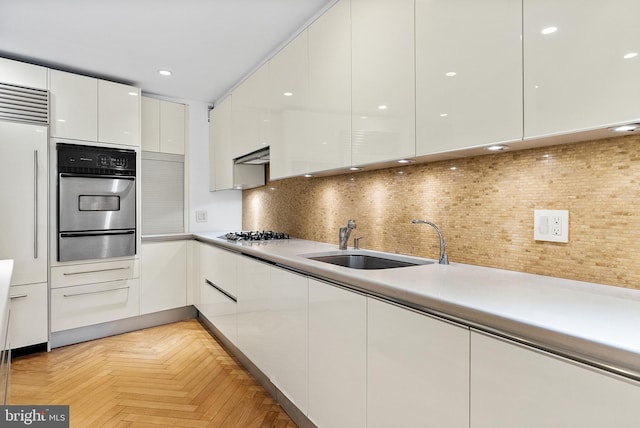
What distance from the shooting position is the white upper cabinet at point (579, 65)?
3.01 feet

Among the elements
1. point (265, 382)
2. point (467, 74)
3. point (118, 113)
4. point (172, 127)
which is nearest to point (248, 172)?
point (172, 127)

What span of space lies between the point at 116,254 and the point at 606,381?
3582mm

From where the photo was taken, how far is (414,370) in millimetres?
1157

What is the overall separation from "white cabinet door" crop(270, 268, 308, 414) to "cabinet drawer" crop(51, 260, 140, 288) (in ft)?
6.68

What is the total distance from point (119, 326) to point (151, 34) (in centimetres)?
267

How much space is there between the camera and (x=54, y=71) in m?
2.98

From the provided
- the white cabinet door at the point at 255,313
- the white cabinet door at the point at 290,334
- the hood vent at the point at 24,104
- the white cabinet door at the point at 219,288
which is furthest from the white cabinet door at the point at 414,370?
the hood vent at the point at 24,104

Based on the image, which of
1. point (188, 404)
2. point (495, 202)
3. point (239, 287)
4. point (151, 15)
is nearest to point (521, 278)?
point (495, 202)

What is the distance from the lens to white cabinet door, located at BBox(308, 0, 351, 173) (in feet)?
6.23

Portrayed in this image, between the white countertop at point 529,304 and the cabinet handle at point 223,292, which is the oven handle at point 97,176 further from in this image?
the white countertop at point 529,304

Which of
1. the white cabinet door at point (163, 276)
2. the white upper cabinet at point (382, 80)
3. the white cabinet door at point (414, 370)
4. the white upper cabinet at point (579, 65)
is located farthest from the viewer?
the white cabinet door at point (163, 276)

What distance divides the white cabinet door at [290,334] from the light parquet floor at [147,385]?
0.84 feet

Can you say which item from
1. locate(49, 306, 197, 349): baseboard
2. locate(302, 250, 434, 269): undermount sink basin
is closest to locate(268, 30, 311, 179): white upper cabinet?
locate(302, 250, 434, 269): undermount sink basin

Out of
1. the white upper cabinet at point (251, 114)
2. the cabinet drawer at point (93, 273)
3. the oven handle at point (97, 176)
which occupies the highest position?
the white upper cabinet at point (251, 114)
